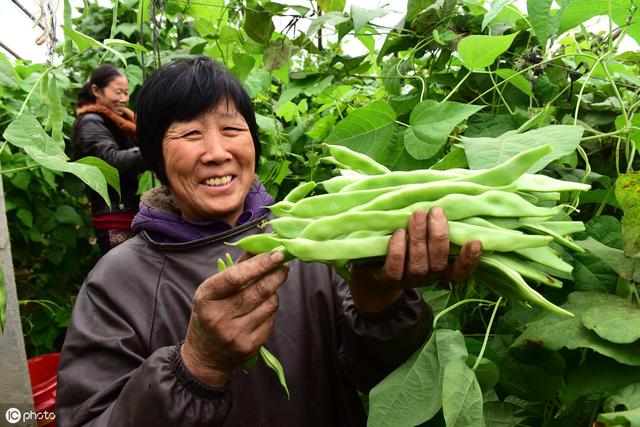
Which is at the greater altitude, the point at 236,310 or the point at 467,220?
the point at 467,220

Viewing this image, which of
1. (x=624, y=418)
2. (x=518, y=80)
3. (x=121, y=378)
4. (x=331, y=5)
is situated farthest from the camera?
(x=331, y=5)

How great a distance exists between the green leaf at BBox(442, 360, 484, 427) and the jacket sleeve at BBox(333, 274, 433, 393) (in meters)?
0.22

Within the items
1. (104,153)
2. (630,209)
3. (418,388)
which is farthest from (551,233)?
(104,153)

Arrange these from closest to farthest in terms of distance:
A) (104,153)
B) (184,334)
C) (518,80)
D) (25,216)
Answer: (184,334) → (518,80) → (104,153) → (25,216)

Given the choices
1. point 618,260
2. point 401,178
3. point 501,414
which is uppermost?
point 401,178

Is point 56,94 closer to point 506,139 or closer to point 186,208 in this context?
point 186,208

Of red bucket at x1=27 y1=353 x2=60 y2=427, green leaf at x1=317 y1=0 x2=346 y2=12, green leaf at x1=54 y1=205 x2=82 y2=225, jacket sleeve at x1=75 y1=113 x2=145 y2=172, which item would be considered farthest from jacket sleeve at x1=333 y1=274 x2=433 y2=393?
green leaf at x1=54 y1=205 x2=82 y2=225

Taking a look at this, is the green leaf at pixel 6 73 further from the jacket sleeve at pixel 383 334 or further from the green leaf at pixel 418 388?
the green leaf at pixel 418 388

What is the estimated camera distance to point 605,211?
1.53m

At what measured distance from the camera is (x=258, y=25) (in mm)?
1930

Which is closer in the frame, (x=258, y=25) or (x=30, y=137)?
(x=30, y=137)

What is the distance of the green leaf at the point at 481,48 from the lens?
133 cm

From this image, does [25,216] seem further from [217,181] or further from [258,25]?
[217,181]

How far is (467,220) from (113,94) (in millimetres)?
3329
